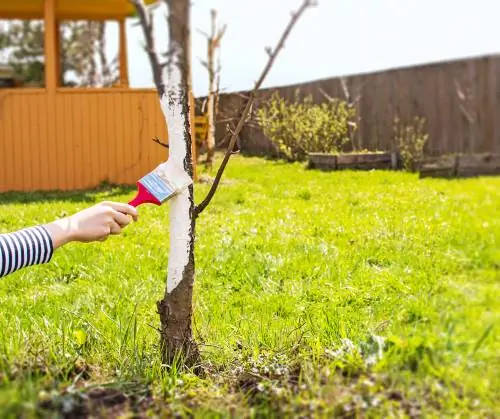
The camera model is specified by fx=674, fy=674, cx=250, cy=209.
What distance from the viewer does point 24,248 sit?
5.11 feet

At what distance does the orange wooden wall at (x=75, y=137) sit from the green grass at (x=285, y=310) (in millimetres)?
1851

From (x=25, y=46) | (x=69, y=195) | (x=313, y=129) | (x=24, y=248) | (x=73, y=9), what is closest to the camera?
(x=24, y=248)

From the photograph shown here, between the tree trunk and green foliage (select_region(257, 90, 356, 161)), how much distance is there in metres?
9.26

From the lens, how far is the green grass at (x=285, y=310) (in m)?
1.13

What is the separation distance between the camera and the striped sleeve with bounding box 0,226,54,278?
1.54m

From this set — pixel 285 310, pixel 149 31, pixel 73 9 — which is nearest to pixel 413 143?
pixel 73 9

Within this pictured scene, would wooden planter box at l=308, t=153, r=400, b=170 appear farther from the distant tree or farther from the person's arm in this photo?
the distant tree

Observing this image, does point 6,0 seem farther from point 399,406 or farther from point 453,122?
point 399,406

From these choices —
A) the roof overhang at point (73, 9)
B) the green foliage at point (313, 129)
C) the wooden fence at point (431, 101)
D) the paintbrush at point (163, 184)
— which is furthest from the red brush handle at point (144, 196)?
the green foliage at point (313, 129)

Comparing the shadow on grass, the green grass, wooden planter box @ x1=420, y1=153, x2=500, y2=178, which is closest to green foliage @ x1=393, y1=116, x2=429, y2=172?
wooden planter box @ x1=420, y1=153, x2=500, y2=178

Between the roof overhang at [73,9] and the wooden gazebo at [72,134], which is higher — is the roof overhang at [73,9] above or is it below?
above

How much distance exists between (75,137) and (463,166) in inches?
214

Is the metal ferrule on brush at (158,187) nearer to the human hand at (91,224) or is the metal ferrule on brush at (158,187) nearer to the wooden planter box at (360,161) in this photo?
the human hand at (91,224)

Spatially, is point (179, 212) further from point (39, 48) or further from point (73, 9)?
point (39, 48)
